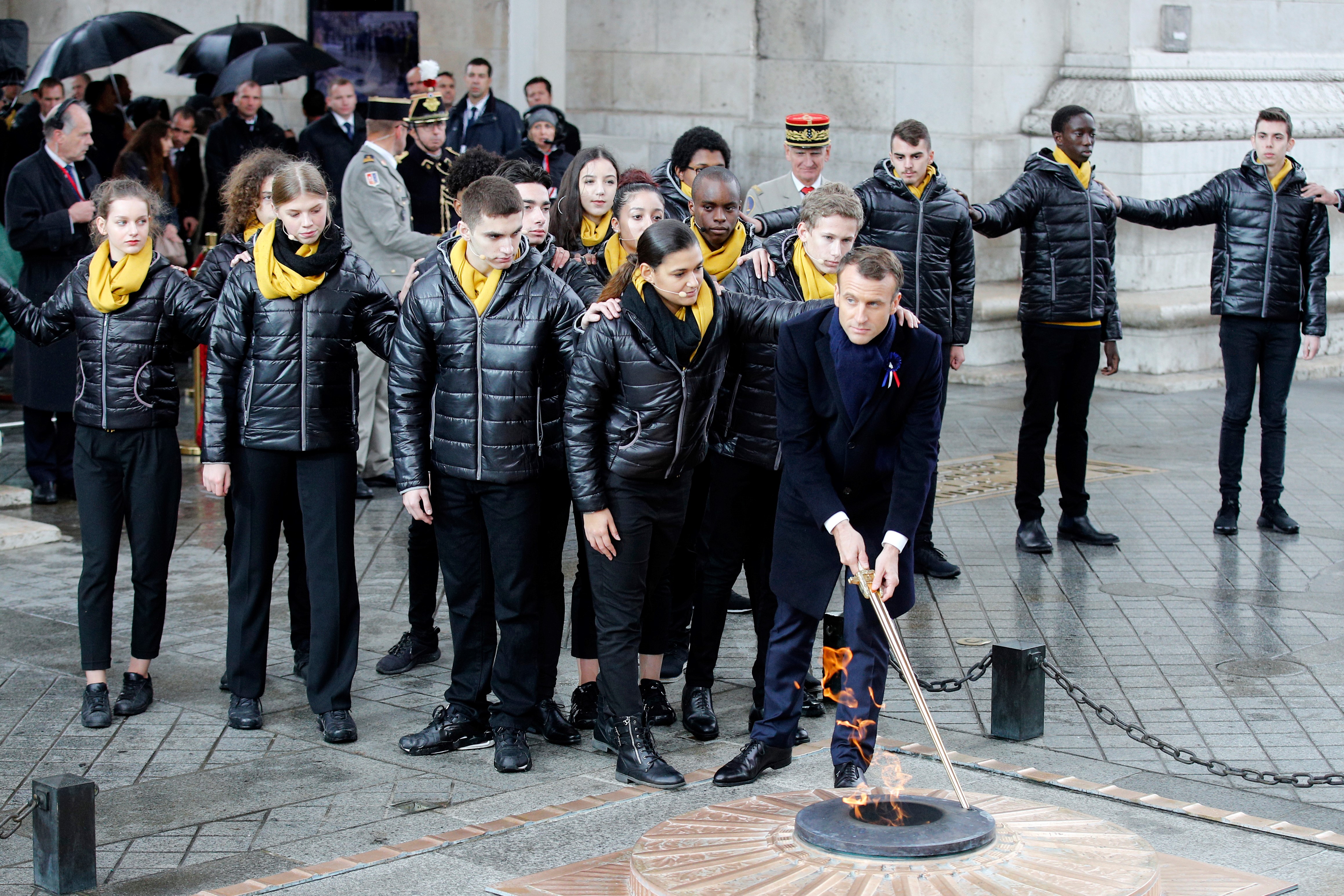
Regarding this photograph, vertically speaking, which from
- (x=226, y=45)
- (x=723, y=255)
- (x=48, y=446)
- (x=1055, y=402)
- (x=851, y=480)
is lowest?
(x=48, y=446)

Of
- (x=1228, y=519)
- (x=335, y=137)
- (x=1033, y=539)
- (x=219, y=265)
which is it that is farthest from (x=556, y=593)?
(x=335, y=137)

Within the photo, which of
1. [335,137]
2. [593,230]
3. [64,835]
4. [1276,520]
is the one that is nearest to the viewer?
[64,835]

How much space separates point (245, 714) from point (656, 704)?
54.0 inches

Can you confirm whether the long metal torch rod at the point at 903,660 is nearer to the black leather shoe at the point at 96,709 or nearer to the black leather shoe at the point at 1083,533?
the black leather shoe at the point at 96,709

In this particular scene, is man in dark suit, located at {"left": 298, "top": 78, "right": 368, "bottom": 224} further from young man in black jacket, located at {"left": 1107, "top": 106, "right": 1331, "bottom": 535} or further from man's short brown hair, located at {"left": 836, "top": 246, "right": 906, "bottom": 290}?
man's short brown hair, located at {"left": 836, "top": 246, "right": 906, "bottom": 290}

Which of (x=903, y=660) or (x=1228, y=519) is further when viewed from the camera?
(x=1228, y=519)

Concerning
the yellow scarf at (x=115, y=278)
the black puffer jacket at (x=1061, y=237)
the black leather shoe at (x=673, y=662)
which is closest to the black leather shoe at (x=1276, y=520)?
the black puffer jacket at (x=1061, y=237)

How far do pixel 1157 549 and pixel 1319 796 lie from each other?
342 cm

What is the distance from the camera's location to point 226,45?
1427cm

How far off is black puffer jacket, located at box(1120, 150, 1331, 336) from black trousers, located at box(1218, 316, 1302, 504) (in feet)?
0.29

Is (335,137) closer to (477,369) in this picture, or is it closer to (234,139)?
(234,139)

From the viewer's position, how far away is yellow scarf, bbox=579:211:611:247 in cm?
676

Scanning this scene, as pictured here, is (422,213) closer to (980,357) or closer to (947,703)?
(980,357)

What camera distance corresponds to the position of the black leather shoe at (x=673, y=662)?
6.35 m
